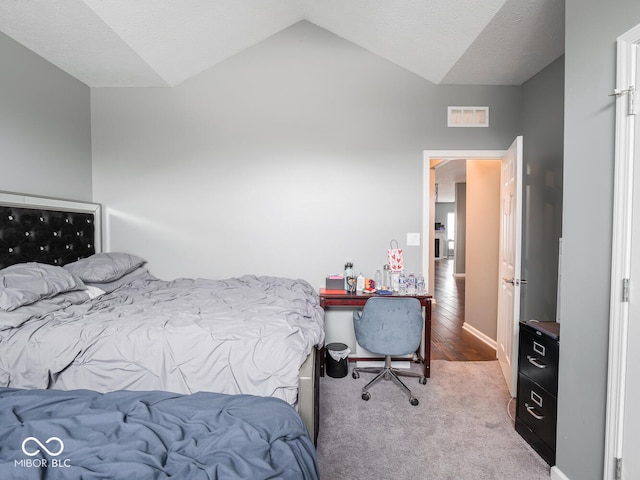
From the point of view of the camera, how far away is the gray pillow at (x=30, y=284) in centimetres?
200

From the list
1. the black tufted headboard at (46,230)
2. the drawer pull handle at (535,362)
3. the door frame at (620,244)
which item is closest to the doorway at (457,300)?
the drawer pull handle at (535,362)

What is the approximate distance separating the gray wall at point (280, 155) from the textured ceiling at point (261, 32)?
0.20 m

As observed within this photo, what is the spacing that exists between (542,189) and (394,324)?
5.82ft

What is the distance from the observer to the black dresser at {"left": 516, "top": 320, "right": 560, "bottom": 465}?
1.95 metres

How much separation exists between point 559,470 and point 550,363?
536 mm

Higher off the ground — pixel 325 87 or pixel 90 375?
pixel 325 87

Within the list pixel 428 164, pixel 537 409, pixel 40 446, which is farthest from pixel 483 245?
pixel 40 446

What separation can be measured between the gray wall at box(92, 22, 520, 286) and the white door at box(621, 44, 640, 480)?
2.14 m

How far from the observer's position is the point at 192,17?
2.83 metres

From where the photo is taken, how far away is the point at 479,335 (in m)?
4.21

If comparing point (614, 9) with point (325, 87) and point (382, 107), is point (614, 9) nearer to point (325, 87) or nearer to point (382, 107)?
point (382, 107)

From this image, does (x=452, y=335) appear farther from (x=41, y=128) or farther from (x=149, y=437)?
(x=41, y=128)

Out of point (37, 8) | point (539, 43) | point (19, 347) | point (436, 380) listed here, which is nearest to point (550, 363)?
point (436, 380)

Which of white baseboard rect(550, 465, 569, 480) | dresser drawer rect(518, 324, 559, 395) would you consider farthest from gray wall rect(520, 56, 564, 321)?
white baseboard rect(550, 465, 569, 480)
